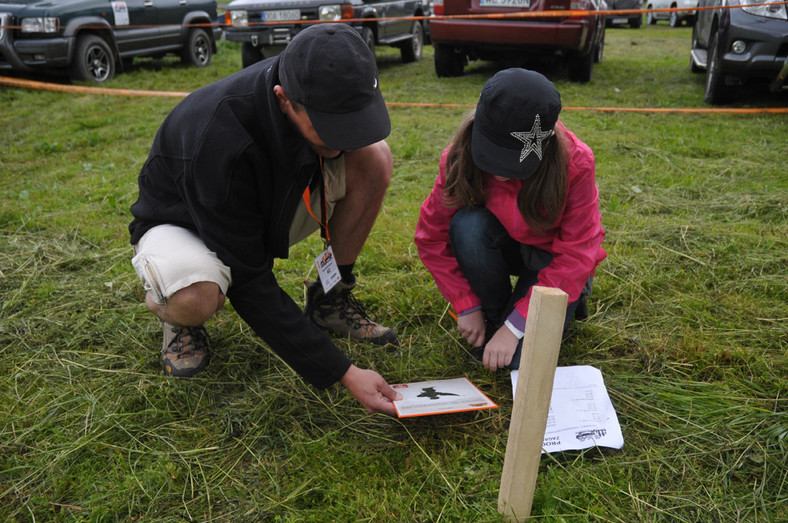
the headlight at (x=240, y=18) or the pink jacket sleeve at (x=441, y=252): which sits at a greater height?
the headlight at (x=240, y=18)

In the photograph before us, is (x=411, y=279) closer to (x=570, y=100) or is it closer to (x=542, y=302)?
(x=542, y=302)

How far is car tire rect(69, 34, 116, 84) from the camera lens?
7.12 metres

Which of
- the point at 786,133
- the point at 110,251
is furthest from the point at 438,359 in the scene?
the point at 786,133

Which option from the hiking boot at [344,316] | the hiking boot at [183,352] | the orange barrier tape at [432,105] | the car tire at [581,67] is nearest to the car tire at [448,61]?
the car tire at [581,67]

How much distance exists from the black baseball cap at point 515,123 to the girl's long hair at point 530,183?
84 millimetres

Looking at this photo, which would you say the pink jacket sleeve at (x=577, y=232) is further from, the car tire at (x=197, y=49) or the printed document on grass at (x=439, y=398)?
the car tire at (x=197, y=49)

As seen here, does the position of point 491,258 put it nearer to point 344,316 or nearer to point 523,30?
point 344,316

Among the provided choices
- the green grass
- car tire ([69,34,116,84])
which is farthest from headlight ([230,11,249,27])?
the green grass

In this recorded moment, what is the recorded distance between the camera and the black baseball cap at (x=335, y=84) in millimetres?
1529

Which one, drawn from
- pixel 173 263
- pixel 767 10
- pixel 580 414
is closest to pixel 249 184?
pixel 173 263

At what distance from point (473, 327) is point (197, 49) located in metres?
8.07

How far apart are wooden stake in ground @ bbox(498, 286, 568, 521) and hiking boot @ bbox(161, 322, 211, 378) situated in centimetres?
124

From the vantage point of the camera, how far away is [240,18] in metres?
7.58

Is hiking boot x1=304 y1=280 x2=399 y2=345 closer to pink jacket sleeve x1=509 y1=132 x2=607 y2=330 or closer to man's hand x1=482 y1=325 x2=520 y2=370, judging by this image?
man's hand x1=482 y1=325 x2=520 y2=370
